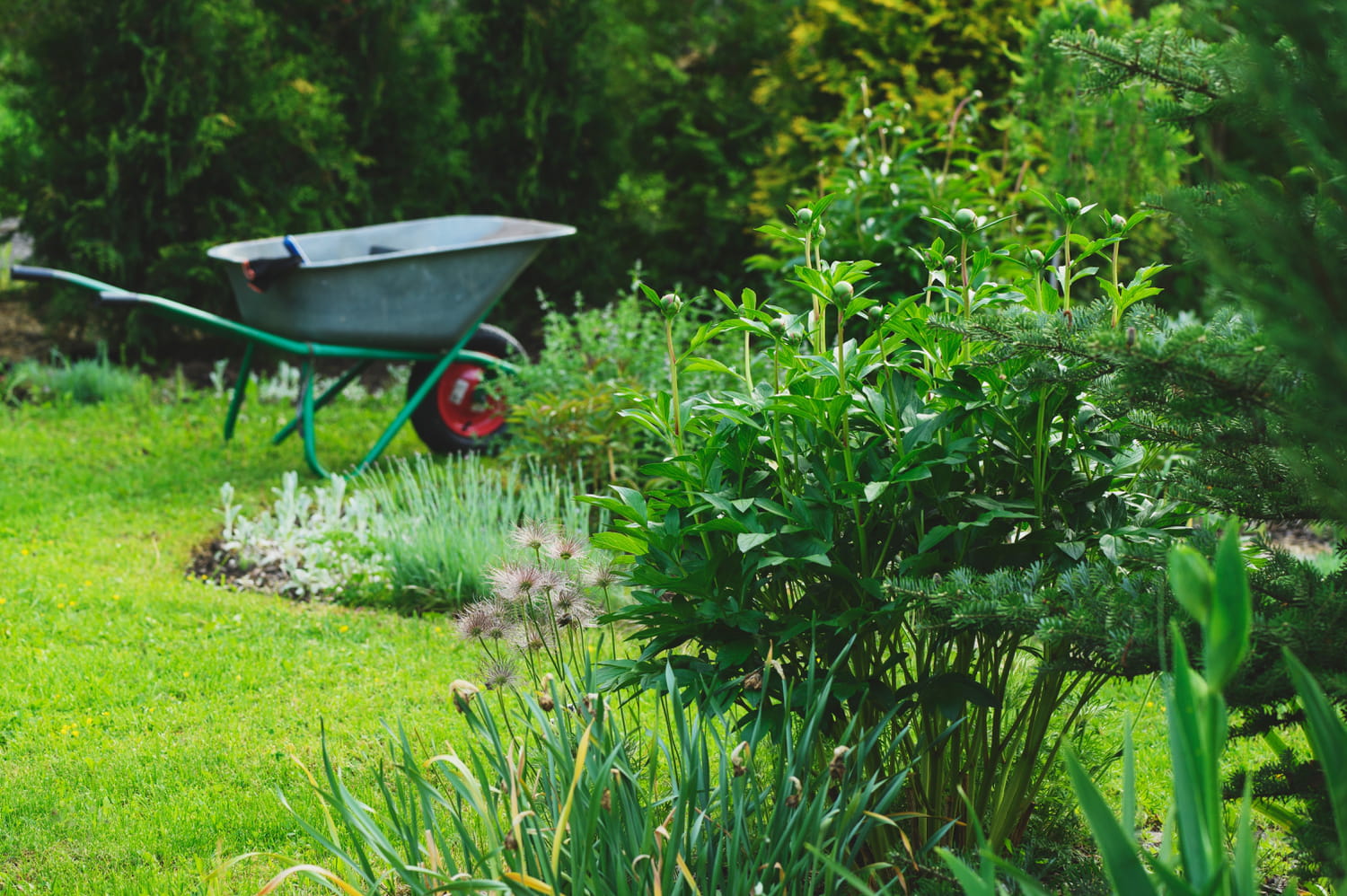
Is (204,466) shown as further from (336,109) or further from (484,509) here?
(336,109)

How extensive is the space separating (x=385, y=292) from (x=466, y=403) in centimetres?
87

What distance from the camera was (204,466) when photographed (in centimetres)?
499

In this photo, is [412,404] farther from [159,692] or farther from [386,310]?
[159,692]

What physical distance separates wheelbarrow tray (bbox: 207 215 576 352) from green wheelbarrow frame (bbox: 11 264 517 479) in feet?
0.17

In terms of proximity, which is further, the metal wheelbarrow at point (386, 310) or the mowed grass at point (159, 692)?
the metal wheelbarrow at point (386, 310)

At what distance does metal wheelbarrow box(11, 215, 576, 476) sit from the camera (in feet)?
14.7

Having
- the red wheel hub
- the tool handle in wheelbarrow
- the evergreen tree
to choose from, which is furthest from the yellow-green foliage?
the evergreen tree

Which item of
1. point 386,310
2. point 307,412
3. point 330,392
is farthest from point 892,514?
point 330,392

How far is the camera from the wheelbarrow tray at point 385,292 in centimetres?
453

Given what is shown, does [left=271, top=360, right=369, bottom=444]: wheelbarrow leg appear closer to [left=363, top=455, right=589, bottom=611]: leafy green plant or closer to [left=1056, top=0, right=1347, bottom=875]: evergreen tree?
[left=363, top=455, right=589, bottom=611]: leafy green plant

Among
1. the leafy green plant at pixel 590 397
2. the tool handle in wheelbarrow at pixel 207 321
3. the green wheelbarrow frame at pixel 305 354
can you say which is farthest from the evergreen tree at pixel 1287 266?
the tool handle in wheelbarrow at pixel 207 321

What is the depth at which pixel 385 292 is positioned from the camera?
186 inches

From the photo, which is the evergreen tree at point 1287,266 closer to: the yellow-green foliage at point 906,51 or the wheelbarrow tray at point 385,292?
the wheelbarrow tray at point 385,292

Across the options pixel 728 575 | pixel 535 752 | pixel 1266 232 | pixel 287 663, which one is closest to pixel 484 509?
pixel 287 663
